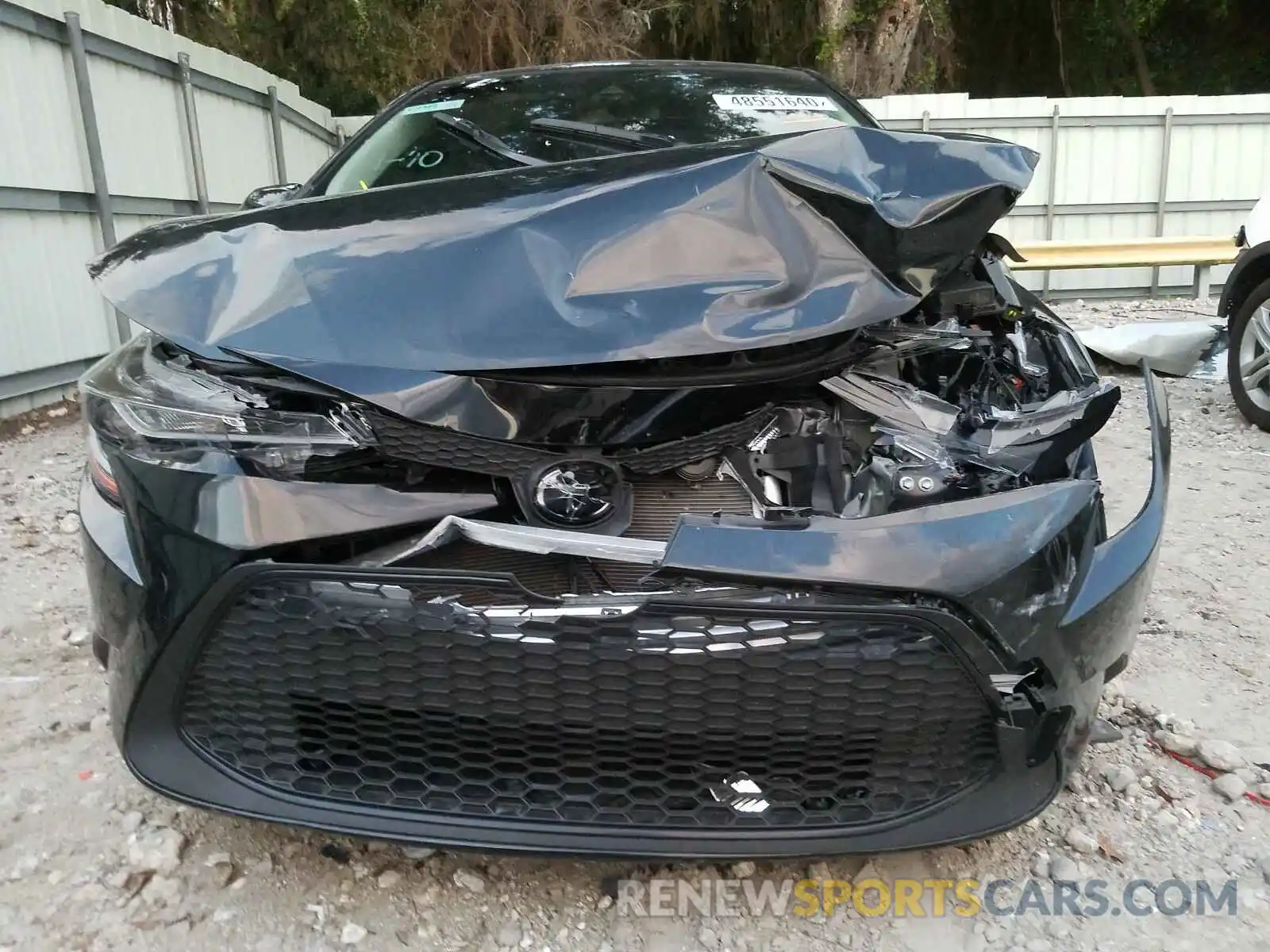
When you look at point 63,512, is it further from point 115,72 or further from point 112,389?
point 115,72

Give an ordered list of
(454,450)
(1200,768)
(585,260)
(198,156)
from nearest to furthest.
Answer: (454,450) → (585,260) → (1200,768) → (198,156)

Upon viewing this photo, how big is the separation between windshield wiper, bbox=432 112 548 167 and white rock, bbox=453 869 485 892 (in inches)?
69.0

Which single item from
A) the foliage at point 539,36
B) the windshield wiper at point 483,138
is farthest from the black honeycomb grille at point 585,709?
the foliage at point 539,36

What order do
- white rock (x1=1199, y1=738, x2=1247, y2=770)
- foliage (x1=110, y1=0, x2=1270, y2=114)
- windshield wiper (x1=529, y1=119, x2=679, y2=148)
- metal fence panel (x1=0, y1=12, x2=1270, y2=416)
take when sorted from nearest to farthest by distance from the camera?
white rock (x1=1199, y1=738, x2=1247, y2=770)
windshield wiper (x1=529, y1=119, x2=679, y2=148)
metal fence panel (x1=0, y1=12, x2=1270, y2=416)
foliage (x1=110, y1=0, x2=1270, y2=114)

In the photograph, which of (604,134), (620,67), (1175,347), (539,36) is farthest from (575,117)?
(539,36)

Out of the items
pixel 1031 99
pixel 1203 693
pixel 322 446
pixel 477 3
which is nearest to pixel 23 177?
pixel 322 446

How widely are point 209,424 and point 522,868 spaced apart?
0.99 m

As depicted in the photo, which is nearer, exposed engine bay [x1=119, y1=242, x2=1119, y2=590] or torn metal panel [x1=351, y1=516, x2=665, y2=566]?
torn metal panel [x1=351, y1=516, x2=665, y2=566]

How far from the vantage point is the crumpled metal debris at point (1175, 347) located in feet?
19.1

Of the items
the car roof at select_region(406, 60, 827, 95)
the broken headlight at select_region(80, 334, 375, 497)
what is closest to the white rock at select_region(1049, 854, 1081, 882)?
the broken headlight at select_region(80, 334, 375, 497)

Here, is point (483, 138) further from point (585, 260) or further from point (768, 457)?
point (768, 457)

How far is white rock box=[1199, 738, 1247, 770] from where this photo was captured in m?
2.11

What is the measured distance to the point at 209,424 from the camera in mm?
1618

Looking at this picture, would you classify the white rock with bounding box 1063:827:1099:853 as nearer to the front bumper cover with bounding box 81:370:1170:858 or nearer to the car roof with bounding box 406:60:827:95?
the front bumper cover with bounding box 81:370:1170:858
